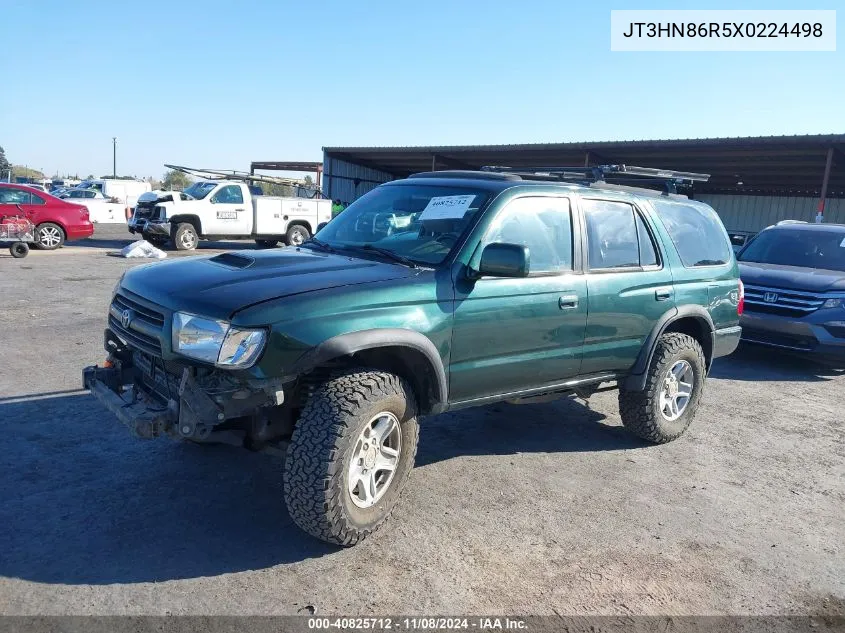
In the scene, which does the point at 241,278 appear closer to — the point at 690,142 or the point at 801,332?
the point at 801,332

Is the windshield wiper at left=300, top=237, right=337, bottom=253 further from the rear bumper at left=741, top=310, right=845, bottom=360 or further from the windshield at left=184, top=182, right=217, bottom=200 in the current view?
the windshield at left=184, top=182, right=217, bottom=200

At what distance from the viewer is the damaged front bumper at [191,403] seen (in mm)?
3291

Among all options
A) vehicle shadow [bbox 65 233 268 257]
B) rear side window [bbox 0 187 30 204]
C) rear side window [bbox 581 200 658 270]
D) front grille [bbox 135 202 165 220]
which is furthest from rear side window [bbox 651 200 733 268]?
rear side window [bbox 0 187 30 204]

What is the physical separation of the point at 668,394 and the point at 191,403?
374 centimetres

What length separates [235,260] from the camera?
13.4 feet

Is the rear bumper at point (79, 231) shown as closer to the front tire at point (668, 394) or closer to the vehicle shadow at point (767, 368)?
the vehicle shadow at point (767, 368)

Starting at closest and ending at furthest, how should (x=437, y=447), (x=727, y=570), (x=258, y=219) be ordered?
(x=727, y=570) → (x=437, y=447) → (x=258, y=219)

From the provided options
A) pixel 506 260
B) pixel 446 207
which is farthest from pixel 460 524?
pixel 446 207

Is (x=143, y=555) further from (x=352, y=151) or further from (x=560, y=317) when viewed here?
(x=352, y=151)

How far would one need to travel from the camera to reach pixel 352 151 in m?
29.6

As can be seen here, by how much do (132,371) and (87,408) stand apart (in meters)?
1.59

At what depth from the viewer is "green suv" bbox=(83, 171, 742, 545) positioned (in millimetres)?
3334

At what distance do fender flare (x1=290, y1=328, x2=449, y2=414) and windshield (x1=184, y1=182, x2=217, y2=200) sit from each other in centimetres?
1656

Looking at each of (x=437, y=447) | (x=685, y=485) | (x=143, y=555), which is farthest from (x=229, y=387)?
(x=685, y=485)
